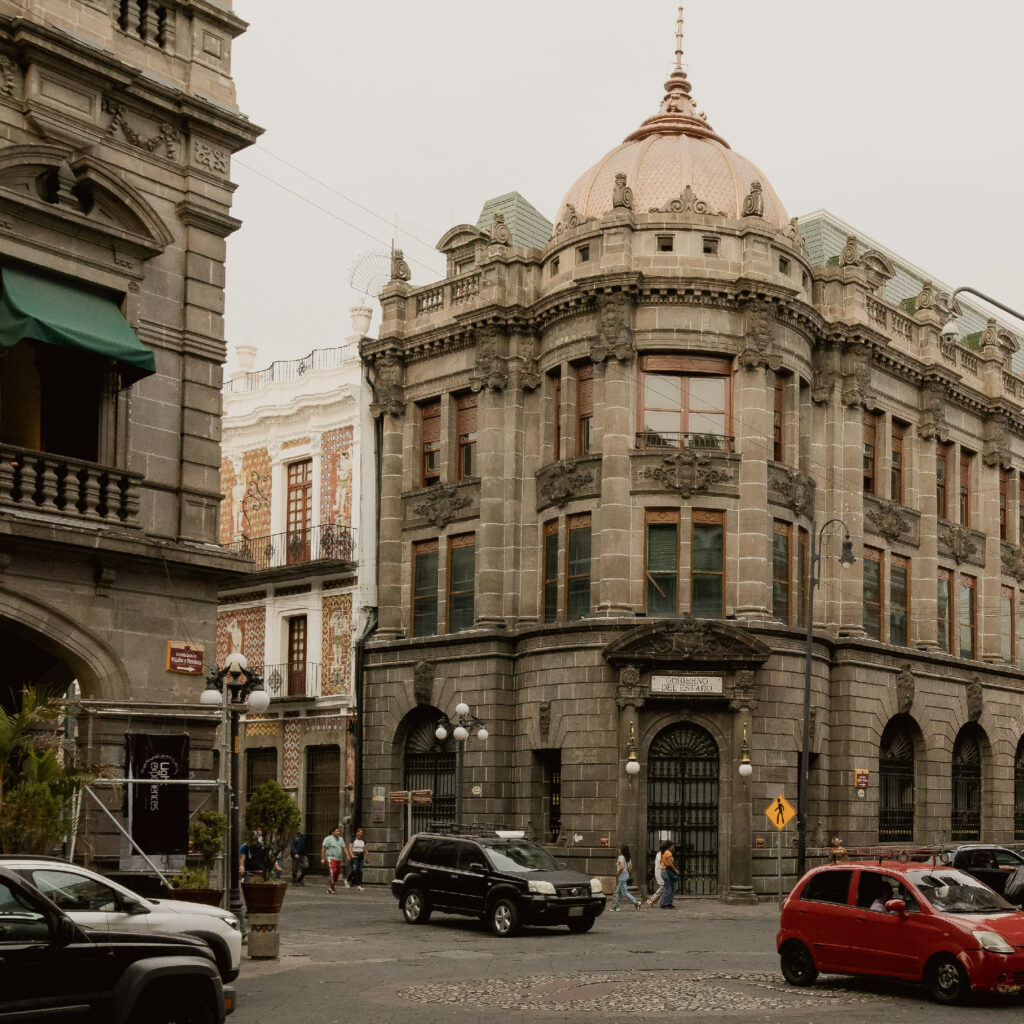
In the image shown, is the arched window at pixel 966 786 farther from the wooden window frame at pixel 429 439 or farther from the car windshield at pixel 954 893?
the car windshield at pixel 954 893

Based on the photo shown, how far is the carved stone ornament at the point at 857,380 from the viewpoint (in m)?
44.0

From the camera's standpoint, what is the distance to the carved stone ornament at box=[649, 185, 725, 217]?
41.2 metres

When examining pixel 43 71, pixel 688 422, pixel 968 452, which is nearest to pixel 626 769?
pixel 688 422

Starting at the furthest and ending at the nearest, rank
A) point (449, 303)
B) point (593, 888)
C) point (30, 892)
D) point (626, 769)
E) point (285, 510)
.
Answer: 1. point (285, 510)
2. point (449, 303)
3. point (626, 769)
4. point (593, 888)
5. point (30, 892)

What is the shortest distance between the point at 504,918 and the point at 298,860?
61.4 ft

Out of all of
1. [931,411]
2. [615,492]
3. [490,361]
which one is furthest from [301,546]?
[931,411]

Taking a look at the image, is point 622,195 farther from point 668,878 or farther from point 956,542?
point 668,878

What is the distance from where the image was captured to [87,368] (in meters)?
21.8

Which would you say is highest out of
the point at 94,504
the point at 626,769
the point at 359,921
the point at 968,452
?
the point at 968,452

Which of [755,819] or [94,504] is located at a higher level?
[94,504]

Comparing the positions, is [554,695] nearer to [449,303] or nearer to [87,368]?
[449,303]

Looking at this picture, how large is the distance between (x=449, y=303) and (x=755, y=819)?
17342mm

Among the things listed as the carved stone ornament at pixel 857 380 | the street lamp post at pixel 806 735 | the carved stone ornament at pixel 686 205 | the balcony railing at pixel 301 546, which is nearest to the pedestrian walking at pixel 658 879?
the street lamp post at pixel 806 735

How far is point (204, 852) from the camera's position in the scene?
21703 millimetres
